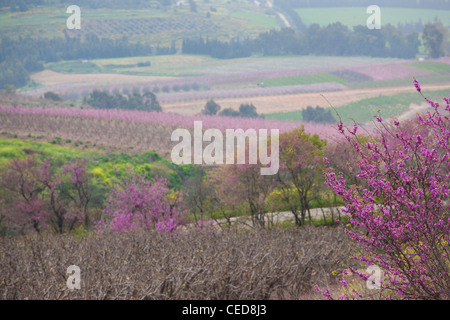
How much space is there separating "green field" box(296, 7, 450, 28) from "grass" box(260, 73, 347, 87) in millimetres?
38103

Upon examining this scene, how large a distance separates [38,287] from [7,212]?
76.4ft

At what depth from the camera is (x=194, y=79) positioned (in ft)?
374

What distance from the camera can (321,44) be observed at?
129 metres

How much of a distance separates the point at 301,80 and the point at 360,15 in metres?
56.6

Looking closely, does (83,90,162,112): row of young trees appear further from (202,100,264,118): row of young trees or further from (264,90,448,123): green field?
(264,90,448,123): green field

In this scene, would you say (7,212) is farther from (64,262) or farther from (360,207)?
(360,207)

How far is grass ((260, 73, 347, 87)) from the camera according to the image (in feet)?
346

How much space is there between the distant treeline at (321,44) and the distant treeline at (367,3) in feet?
103

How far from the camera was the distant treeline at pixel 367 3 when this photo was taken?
5832 inches

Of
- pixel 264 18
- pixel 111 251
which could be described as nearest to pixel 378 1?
pixel 264 18

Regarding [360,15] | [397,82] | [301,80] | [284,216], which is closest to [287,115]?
[397,82]

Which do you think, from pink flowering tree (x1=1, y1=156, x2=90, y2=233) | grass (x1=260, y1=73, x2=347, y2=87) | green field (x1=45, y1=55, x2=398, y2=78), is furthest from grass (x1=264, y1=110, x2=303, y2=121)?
pink flowering tree (x1=1, y1=156, x2=90, y2=233)

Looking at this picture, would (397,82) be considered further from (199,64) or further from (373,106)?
(199,64)

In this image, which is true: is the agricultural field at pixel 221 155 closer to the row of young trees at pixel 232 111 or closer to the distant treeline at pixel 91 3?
the row of young trees at pixel 232 111
